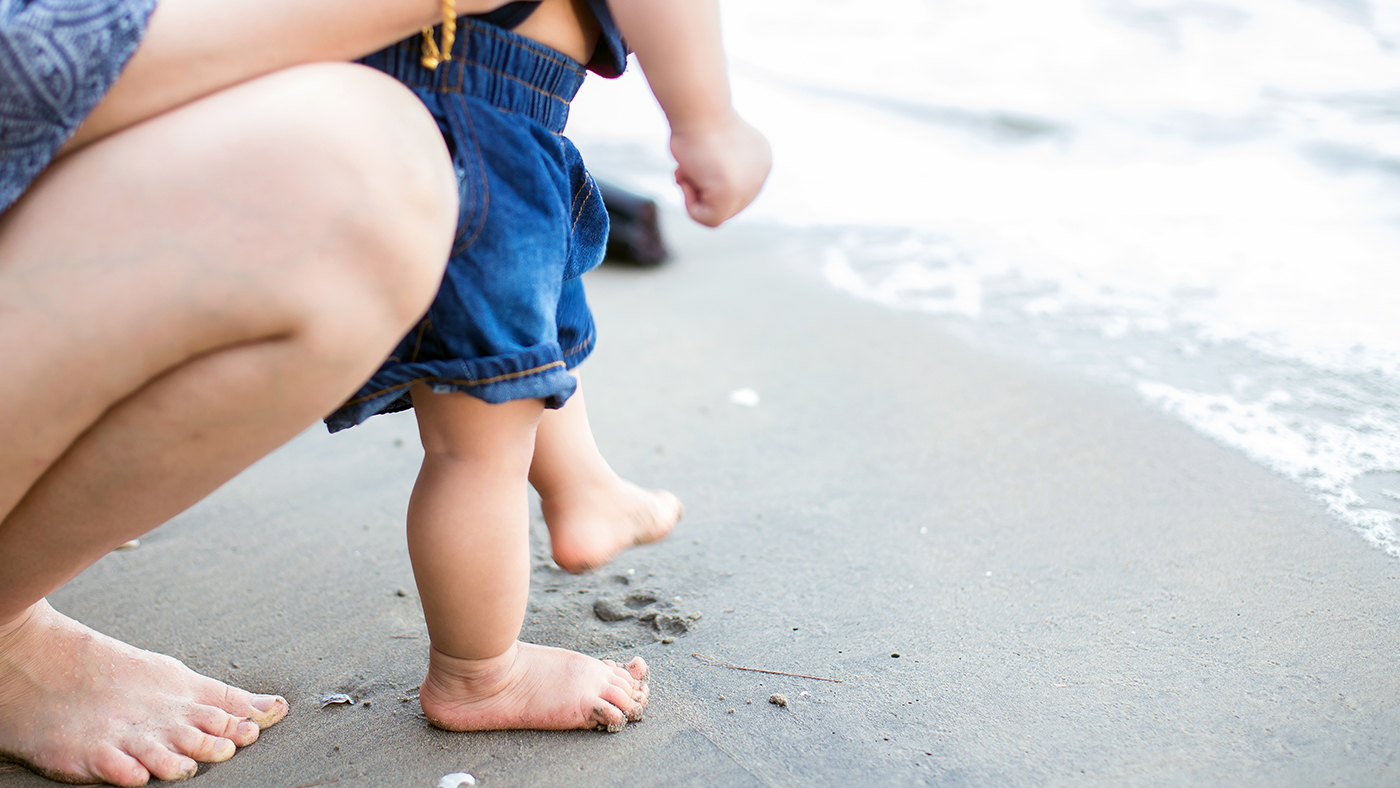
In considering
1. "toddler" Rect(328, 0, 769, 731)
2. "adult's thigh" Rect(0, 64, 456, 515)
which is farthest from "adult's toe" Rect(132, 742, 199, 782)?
"adult's thigh" Rect(0, 64, 456, 515)

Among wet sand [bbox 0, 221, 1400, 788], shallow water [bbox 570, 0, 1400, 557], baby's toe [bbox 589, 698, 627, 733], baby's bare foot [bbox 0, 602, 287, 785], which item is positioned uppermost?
baby's bare foot [bbox 0, 602, 287, 785]

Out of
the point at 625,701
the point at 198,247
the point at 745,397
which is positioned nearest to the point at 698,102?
the point at 198,247

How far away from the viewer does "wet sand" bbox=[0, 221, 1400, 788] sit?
45.4 inches

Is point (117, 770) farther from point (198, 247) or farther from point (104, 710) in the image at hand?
point (198, 247)

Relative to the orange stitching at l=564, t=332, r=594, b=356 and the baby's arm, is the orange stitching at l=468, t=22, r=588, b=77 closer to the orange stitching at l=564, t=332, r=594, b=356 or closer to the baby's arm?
the baby's arm

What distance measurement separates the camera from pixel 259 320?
865 millimetres

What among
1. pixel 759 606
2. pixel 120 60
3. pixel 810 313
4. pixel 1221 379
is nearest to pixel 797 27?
pixel 810 313

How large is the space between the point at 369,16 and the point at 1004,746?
101cm

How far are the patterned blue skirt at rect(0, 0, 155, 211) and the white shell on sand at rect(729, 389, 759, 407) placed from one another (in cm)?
151

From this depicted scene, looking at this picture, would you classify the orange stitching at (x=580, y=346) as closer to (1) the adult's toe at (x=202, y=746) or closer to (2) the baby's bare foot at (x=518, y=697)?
(2) the baby's bare foot at (x=518, y=697)

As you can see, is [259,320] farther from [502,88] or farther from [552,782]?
[552,782]

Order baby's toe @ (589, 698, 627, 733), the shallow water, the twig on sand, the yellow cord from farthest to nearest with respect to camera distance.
Answer: the shallow water < the twig on sand < baby's toe @ (589, 698, 627, 733) < the yellow cord

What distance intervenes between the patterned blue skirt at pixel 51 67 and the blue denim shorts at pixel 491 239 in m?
0.25

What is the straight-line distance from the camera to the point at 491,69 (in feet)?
3.46
